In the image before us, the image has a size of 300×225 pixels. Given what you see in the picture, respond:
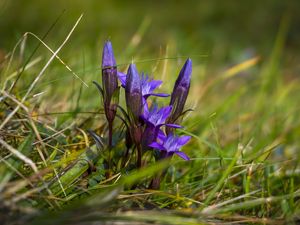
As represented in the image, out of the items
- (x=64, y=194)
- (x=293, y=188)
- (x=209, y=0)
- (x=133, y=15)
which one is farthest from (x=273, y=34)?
(x=64, y=194)

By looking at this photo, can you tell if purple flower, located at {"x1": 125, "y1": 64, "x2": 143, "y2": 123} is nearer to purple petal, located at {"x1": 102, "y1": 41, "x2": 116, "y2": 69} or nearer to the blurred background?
purple petal, located at {"x1": 102, "y1": 41, "x2": 116, "y2": 69}

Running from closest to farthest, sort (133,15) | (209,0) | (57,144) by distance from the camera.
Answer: (57,144) → (133,15) → (209,0)

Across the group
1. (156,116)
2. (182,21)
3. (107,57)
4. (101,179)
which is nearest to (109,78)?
(107,57)

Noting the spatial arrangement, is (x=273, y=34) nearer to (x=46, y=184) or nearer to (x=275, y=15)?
(x=275, y=15)

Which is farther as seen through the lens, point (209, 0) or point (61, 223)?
point (209, 0)

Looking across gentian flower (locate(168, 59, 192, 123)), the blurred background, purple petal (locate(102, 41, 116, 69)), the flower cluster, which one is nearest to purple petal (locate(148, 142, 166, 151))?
the flower cluster

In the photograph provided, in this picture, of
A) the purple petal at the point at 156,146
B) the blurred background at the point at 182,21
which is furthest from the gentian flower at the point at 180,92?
the blurred background at the point at 182,21

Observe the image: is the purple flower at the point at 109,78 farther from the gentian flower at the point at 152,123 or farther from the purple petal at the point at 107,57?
the gentian flower at the point at 152,123

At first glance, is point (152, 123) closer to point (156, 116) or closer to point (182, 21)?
point (156, 116)
